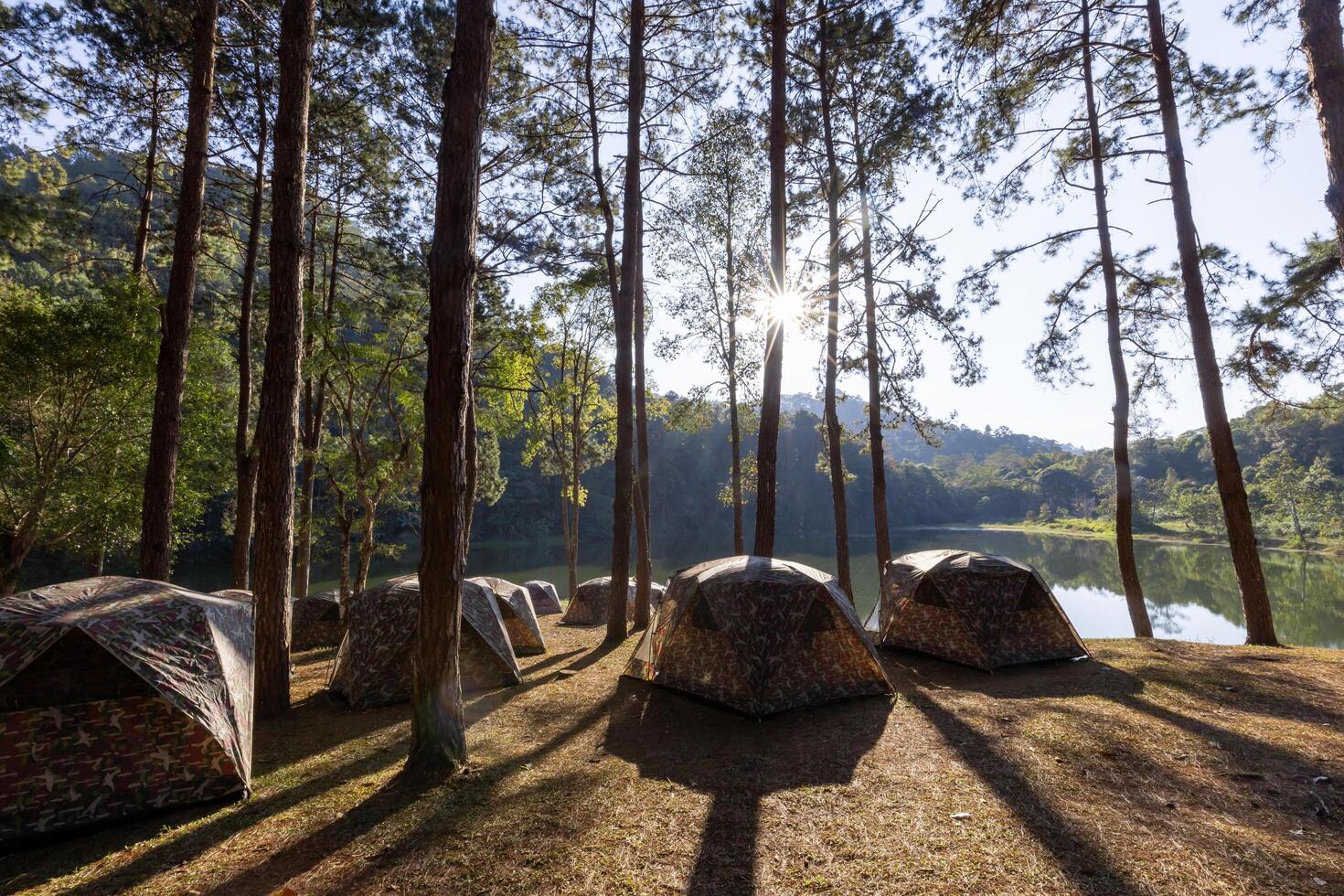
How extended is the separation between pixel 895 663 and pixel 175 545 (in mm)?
15740

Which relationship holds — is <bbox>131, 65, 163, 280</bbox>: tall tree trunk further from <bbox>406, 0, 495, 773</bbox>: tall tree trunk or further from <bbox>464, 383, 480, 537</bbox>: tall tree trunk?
<bbox>406, 0, 495, 773</bbox>: tall tree trunk

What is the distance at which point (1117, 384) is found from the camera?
414 inches

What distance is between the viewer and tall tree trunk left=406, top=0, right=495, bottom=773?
4379mm

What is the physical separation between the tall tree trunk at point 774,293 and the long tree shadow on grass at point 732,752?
8.69 ft

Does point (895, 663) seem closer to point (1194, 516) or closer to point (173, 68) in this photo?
point (173, 68)

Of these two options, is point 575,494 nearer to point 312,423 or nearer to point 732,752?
point 312,423

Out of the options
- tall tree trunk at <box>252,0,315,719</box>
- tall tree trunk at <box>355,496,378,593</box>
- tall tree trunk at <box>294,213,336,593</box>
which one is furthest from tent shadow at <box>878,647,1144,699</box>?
tall tree trunk at <box>294,213,336,593</box>

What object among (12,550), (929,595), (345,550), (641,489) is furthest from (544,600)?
(929,595)

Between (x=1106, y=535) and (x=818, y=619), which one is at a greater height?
(x=818, y=619)

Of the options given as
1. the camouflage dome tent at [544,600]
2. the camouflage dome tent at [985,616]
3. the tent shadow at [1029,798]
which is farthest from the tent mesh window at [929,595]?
the camouflage dome tent at [544,600]

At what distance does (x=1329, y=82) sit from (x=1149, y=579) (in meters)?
36.1

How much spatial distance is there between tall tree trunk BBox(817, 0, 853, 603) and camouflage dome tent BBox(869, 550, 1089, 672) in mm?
2895

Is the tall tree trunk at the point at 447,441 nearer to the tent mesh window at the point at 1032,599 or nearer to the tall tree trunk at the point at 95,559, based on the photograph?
the tent mesh window at the point at 1032,599

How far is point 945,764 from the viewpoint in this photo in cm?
440
